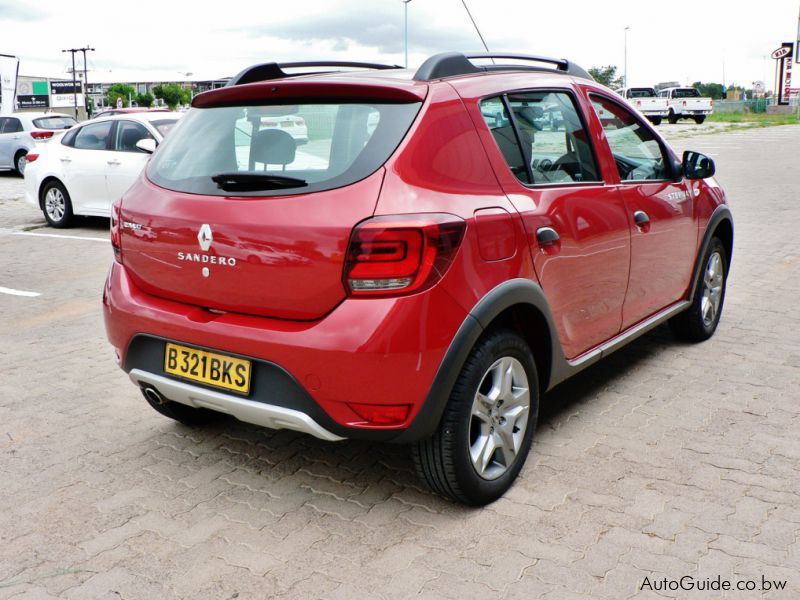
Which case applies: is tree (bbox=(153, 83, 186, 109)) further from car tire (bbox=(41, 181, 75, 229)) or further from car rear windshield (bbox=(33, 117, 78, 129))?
car tire (bbox=(41, 181, 75, 229))

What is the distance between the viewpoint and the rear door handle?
3410 millimetres

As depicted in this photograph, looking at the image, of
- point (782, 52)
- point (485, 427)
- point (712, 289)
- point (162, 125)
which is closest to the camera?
point (485, 427)

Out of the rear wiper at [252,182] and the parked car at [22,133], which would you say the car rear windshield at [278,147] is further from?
the parked car at [22,133]

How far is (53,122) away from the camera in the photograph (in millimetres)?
21016

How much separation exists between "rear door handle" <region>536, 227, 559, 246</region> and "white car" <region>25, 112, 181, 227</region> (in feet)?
26.7

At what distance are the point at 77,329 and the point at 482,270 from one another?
13.6 ft

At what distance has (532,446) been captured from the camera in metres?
3.90

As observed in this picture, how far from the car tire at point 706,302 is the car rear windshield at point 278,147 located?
2.92 m

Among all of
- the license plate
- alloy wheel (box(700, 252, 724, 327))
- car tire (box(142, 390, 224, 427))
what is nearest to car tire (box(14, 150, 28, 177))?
car tire (box(142, 390, 224, 427))

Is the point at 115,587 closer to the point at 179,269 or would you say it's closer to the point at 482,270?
the point at 179,269

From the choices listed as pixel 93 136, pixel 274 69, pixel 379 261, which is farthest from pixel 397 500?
pixel 93 136

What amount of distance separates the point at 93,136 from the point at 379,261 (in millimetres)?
9835

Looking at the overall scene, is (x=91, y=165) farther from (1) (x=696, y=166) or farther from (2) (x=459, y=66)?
(2) (x=459, y=66)

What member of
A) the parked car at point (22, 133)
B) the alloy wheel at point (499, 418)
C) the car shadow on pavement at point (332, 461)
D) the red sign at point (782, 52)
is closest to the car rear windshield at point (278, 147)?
the alloy wheel at point (499, 418)
